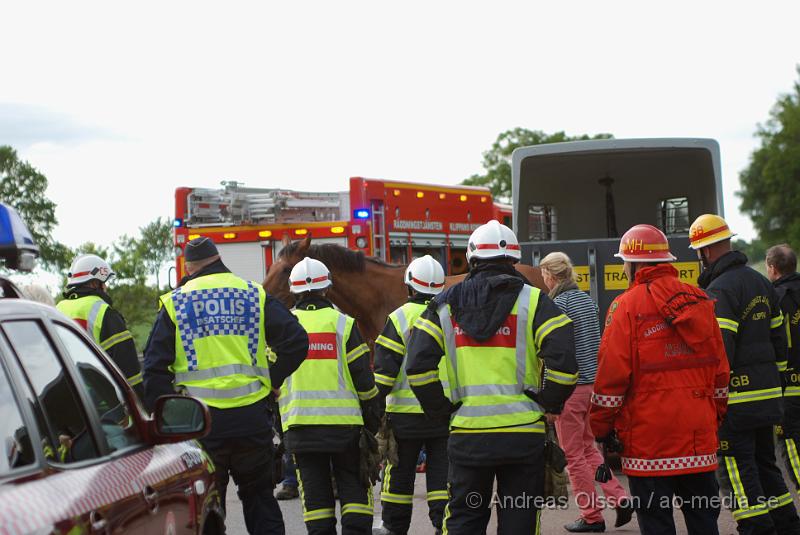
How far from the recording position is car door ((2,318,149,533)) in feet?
10.0

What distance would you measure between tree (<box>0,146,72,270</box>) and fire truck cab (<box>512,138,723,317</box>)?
116ft

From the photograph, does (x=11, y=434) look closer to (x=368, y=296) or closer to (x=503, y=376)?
(x=503, y=376)

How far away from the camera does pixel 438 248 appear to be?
57.6ft

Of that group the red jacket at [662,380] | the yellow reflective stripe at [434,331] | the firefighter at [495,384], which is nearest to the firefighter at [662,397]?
the red jacket at [662,380]

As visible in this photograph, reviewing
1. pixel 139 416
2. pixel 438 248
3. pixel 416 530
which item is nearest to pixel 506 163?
pixel 438 248

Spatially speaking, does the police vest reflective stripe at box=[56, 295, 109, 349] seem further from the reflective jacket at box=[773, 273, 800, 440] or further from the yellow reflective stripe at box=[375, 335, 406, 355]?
the reflective jacket at box=[773, 273, 800, 440]

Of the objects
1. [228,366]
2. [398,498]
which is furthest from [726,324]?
[228,366]

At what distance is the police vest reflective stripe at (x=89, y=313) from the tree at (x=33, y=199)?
38630 mm

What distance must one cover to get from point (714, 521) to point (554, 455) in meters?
0.94

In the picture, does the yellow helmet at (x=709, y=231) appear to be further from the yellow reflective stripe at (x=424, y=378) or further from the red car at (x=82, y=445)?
the red car at (x=82, y=445)

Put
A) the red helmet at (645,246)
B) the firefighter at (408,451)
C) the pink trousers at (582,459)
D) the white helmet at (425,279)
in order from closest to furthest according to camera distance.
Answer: the red helmet at (645,246) < the firefighter at (408,451) < the white helmet at (425,279) < the pink trousers at (582,459)

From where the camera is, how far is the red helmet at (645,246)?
605 centimetres

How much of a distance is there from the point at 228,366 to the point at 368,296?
524 cm

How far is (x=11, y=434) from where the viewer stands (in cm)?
301
